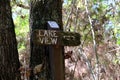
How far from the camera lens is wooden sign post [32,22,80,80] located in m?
1.58

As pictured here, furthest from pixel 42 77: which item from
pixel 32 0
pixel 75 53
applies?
pixel 75 53

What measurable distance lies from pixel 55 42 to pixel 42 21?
12.8 inches

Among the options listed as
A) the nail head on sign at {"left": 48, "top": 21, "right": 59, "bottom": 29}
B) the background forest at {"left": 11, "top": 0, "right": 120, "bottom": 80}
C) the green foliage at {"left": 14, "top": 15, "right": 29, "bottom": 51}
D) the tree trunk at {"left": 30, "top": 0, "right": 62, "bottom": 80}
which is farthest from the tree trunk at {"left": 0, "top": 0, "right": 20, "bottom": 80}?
the green foliage at {"left": 14, "top": 15, "right": 29, "bottom": 51}

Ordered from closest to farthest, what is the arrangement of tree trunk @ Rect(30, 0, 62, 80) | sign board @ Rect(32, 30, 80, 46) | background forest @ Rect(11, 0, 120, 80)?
sign board @ Rect(32, 30, 80, 46), tree trunk @ Rect(30, 0, 62, 80), background forest @ Rect(11, 0, 120, 80)

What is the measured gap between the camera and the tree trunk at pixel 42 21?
5.92 ft

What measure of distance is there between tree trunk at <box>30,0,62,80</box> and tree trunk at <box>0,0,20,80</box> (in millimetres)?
126

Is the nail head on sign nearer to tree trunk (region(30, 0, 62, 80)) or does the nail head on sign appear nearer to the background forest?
tree trunk (region(30, 0, 62, 80))

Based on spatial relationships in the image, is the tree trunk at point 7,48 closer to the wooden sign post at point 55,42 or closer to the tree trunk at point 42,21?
the tree trunk at point 42,21

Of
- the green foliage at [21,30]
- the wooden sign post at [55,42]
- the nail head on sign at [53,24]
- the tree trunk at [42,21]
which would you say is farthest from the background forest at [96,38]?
the wooden sign post at [55,42]

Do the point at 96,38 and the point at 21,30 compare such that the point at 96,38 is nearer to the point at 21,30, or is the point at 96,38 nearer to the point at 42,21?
the point at 21,30

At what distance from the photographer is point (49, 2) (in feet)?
6.21

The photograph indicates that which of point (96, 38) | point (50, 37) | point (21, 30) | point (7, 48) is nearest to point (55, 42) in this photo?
point (50, 37)

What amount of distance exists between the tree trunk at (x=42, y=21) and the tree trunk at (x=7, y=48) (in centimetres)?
13

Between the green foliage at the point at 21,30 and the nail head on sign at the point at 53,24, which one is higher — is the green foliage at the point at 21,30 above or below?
below
